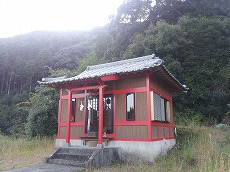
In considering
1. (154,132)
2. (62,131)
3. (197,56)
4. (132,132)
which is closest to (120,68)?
(132,132)

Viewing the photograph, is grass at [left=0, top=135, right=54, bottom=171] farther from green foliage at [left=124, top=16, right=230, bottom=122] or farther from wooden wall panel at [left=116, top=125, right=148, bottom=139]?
green foliage at [left=124, top=16, right=230, bottom=122]

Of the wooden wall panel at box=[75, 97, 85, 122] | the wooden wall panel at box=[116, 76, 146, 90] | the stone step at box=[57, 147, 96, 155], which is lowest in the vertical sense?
the stone step at box=[57, 147, 96, 155]

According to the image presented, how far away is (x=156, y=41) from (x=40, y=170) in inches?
583

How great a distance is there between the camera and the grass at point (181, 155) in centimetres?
634

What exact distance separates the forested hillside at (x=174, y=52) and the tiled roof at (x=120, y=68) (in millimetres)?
5348

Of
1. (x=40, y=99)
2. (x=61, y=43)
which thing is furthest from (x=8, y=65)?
(x=40, y=99)

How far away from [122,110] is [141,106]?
88 centimetres

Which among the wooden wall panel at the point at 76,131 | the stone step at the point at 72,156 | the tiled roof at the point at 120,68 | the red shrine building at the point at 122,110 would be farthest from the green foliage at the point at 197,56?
the stone step at the point at 72,156

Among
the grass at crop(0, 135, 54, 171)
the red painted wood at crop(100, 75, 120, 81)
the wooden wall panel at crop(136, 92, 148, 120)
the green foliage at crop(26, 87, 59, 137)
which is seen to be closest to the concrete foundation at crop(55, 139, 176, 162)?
the wooden wall panel at crop(136, 92, 148, 120)

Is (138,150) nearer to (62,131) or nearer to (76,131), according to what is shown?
(76,131)

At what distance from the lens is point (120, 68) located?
10156 millimetres

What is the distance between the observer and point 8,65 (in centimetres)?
3650

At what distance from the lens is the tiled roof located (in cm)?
787

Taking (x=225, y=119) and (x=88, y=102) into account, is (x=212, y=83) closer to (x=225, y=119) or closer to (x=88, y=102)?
(x=225, y=119)
